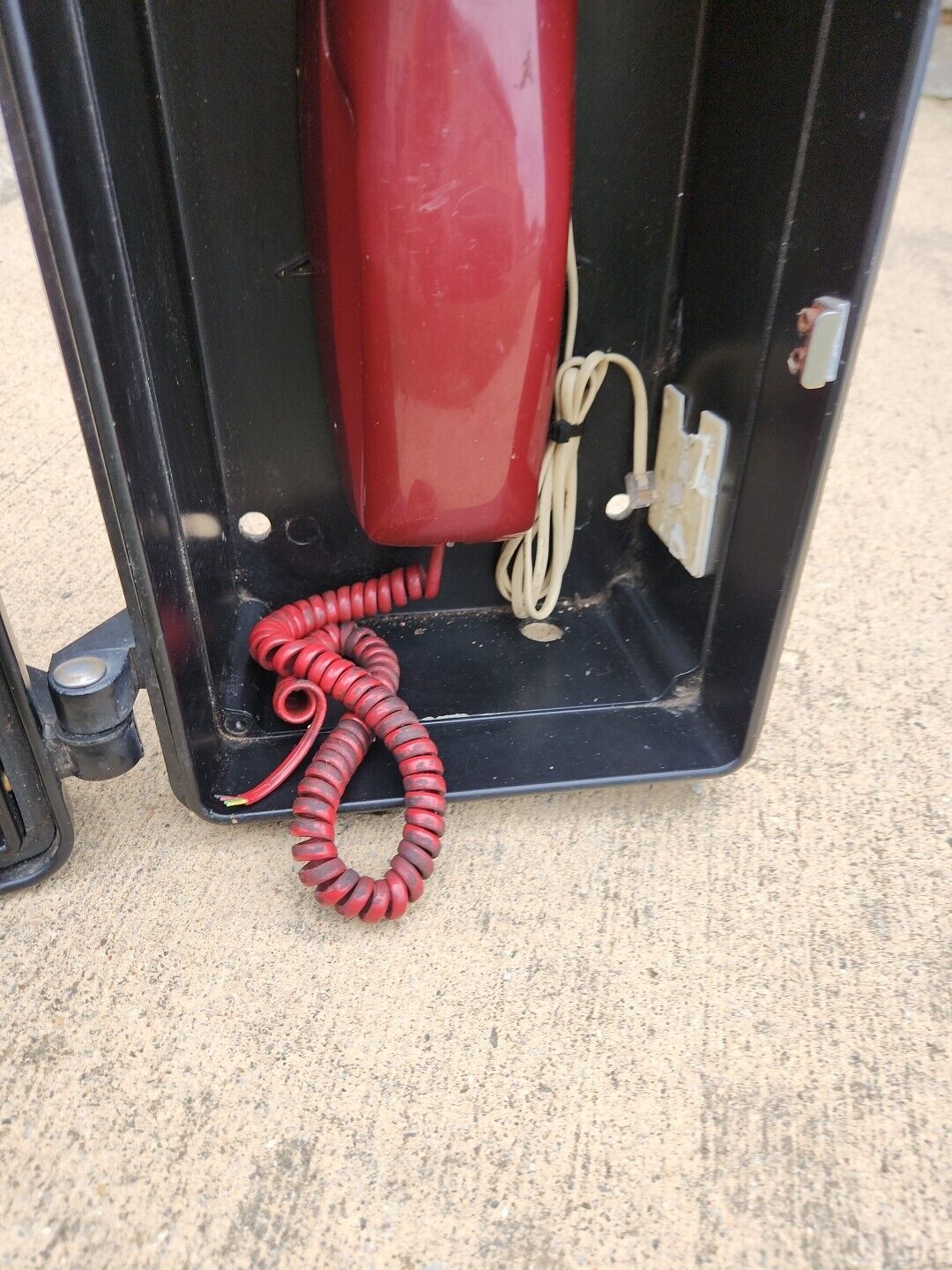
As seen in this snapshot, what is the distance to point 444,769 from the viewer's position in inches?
32.0

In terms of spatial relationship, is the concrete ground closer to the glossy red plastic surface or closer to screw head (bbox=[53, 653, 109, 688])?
screw head (bbox=[53, 653, 109, 688])

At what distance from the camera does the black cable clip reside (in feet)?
2.78

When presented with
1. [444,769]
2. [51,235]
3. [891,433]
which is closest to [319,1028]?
[444,769]

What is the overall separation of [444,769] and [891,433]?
1.04 metres

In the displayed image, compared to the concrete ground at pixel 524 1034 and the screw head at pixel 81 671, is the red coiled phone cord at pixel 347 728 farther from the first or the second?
the screw head at pixel 81 671

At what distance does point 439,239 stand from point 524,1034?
55 cm

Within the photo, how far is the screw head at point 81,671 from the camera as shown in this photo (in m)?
Answer: 0.67

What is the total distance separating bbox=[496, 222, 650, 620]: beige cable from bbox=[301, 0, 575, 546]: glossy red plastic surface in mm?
93

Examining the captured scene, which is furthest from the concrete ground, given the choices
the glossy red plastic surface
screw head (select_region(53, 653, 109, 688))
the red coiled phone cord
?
the glossy red plastic surface

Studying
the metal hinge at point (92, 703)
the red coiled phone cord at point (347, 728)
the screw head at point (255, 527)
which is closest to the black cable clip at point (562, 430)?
the red coiled phone cord at point (347, 728)

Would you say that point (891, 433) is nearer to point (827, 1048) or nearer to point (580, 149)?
point (580, 149)

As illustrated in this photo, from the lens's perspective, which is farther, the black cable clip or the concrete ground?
the black cable clip

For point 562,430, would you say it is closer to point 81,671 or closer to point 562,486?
point 562,486

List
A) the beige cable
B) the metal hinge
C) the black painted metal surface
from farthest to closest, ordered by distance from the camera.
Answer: the beige cable, the metal hinge, the black painted metal surface
